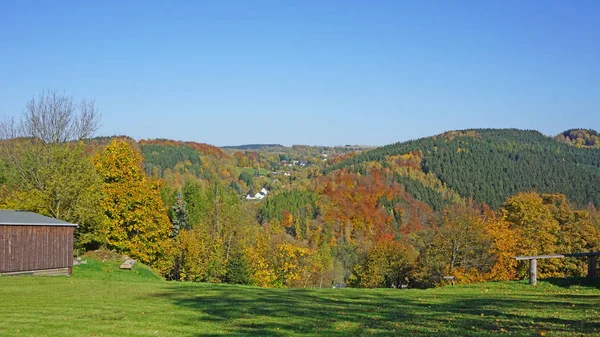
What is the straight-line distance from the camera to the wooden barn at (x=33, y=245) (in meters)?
29.6

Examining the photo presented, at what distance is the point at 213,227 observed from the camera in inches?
2724

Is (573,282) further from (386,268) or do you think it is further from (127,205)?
(386,268)

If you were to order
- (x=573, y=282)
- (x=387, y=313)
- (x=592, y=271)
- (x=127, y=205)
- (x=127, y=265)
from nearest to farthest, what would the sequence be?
(x=387, y=313), (x=592, y=271), (x=573, y=282), (x=127, y=265), (x=127, y=205)

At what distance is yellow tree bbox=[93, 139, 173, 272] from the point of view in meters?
44.1

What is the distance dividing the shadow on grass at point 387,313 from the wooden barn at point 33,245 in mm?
12357

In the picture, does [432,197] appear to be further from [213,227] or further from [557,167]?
[213,227]

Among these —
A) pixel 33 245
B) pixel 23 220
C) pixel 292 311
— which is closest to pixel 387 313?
pixel 292 311

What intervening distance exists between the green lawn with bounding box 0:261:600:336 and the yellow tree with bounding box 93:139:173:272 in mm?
17951

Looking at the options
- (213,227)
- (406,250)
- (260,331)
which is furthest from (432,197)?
(260,331)

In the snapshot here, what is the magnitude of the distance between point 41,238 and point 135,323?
19.0 meters

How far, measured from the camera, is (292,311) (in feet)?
58.6

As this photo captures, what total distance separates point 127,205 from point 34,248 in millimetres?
13730

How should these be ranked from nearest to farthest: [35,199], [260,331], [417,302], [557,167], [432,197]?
[260,331], [417,302], [35,199], [432,197], [557,167]

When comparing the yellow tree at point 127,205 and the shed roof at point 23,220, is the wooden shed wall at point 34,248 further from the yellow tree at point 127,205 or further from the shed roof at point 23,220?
the yellow tree at point 127,205
